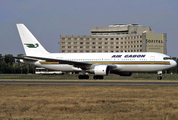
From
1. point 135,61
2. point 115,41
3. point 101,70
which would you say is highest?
point 115,41

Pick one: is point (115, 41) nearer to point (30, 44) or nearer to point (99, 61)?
point (30, 44)

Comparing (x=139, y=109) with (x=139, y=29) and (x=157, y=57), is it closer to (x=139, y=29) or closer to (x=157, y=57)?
(x=157, y=57)

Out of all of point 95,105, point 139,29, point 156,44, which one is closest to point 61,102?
point 95,105

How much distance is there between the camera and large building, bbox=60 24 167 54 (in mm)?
167750

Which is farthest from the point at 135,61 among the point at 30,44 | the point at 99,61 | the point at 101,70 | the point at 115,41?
the point at 115,41

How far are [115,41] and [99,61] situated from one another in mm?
138222

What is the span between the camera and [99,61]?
46500mm

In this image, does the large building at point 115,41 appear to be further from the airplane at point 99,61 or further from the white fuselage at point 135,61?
the white fuselage at point 135,61

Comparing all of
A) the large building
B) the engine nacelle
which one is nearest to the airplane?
the engine nacelle

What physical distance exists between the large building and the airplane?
400 ft

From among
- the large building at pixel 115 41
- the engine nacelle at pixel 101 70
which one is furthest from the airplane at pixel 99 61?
the large building at pixel 115 41

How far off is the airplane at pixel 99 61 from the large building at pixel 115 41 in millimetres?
121888

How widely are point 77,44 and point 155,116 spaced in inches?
6587

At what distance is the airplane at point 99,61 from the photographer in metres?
43.9
